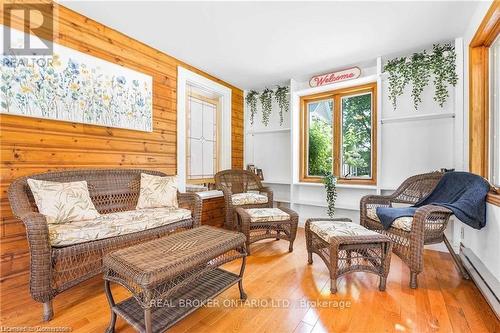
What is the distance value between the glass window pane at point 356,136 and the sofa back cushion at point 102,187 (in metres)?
2.68

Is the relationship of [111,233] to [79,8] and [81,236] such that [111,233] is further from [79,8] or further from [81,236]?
[79,8]

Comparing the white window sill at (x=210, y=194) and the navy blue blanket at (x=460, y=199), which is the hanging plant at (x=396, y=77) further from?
the white window sill at (x=210, y=194)

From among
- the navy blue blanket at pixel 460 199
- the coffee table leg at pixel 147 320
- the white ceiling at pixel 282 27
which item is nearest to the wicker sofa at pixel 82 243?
the coffee table leg at pixel 147 320

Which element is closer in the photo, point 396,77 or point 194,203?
point 194,203

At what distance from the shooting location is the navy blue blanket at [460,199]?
1.94m

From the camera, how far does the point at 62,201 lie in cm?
191

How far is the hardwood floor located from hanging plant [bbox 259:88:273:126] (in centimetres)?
279

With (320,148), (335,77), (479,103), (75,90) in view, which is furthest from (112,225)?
(479,103)

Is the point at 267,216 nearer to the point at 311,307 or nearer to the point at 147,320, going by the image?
the point at 311,307

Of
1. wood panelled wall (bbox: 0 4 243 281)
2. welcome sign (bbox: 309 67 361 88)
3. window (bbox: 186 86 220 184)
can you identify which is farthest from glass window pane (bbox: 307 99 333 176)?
wood panelled wall (bbox: 0 4 243 281)

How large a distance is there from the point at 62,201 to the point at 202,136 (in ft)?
7.48

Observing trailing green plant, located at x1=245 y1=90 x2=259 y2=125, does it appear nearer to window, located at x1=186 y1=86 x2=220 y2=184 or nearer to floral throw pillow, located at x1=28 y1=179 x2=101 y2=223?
window, located at x1=186 y1=86 x2=220 y2=184

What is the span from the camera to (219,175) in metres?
3.77

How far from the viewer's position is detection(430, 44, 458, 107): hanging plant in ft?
8.91
